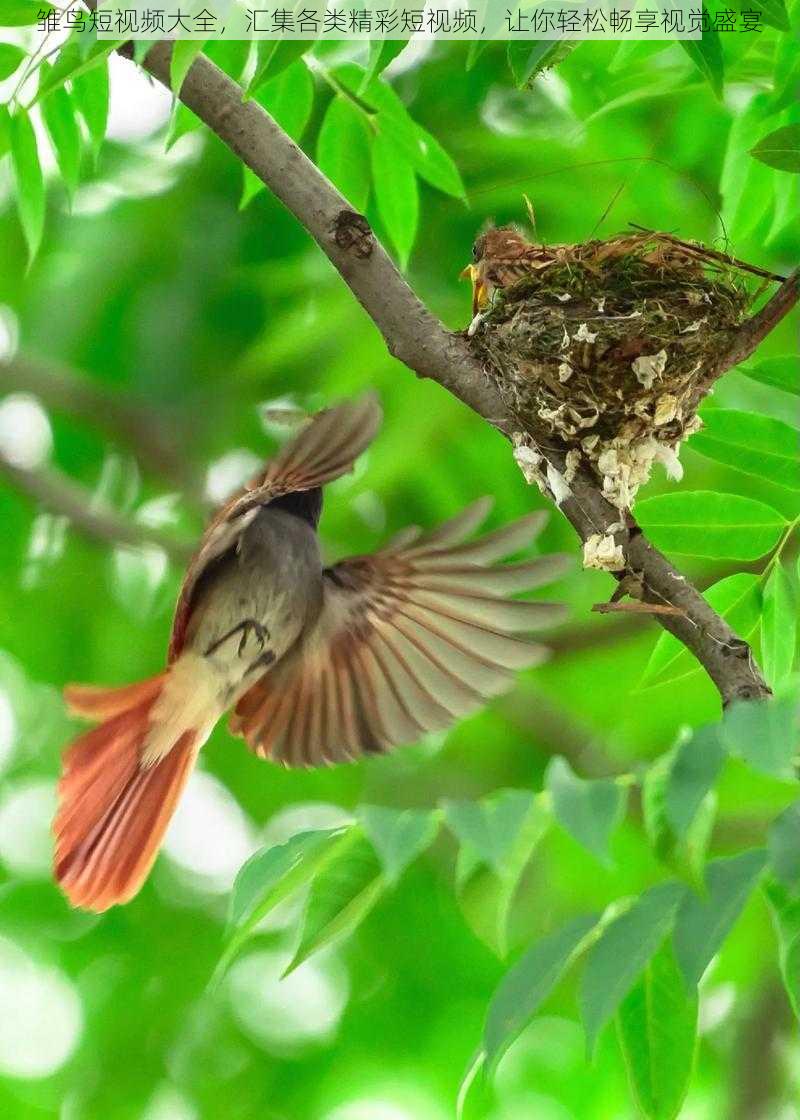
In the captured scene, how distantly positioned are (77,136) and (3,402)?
Result: 11.0 feet

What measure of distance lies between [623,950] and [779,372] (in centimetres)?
130

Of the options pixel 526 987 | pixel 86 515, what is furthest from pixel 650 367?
pixel 86 515

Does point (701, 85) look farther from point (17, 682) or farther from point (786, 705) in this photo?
point (17, 682)

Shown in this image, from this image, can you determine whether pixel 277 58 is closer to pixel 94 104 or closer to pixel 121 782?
pixel 94 104

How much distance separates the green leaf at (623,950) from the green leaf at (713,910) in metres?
0.05

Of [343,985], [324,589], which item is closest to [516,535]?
[324,589]

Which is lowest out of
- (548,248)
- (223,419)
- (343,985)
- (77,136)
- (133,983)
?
(343,985)

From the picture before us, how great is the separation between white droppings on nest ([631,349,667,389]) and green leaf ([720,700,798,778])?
1403 millimetres

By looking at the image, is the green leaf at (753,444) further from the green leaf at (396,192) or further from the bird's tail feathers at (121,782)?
the bird's tail feathers at (121,782)

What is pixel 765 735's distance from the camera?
6.47ft

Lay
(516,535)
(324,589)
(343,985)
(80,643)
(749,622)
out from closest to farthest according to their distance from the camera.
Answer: (749,622) < (516,535) < (324,589) < (80,643) < (343,985)

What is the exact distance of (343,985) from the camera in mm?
6484

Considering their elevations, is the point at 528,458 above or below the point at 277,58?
below

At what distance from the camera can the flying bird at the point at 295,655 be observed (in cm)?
344
